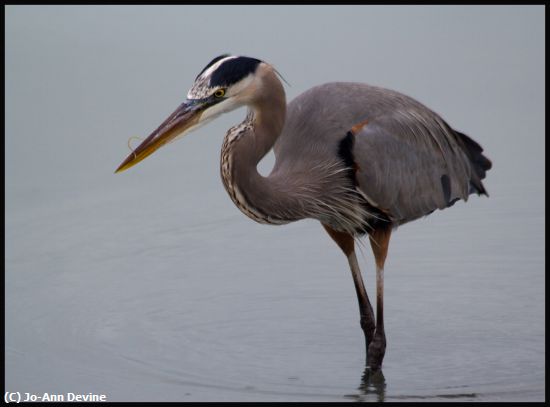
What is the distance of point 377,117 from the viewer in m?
6.27

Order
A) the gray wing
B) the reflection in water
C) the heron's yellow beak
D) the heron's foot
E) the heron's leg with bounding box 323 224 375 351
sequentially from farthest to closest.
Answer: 1. the heron's leg with bounding box 323 224 375 351
2. the gray wing
3. the heron's foot
4. the reflection in water
5. the heron's yellow beak

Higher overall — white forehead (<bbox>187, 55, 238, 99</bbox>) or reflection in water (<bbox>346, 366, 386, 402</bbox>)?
white forehead (<bbox>187, 55, 238, 99</bbox>)

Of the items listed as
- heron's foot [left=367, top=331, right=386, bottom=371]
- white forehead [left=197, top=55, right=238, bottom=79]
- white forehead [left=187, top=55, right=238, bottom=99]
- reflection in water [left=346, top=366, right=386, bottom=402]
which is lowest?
reflection in water [left=346, top=366, right=386, bottom=402]

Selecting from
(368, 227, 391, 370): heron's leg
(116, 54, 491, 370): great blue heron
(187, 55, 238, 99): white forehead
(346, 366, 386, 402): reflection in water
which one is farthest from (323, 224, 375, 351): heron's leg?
(187, 55, 238, 99): white forehead

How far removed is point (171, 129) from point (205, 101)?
198 millimetres

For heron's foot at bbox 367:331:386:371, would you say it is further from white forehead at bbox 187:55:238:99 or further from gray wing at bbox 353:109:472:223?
white forehead at bbox 187:55:238:99

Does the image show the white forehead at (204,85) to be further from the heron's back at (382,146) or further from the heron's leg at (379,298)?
the heron's leg at (379,298)

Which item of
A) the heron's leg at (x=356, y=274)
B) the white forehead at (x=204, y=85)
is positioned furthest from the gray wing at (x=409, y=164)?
the white forehead at (x=204, y=85)

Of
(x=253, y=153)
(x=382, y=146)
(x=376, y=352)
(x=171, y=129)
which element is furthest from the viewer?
(x=382, y=146)

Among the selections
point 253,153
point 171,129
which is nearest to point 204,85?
point 171,129

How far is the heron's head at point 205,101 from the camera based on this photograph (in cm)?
537

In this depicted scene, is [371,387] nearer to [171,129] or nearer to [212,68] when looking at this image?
[171,129]

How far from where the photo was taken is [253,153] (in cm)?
550

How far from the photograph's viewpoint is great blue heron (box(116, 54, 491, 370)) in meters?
5.43
